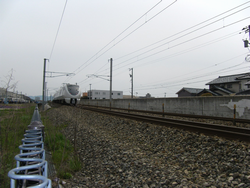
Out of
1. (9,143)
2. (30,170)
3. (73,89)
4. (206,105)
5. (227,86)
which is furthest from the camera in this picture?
(227,86)

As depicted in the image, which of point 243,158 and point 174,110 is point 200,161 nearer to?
point 243,158

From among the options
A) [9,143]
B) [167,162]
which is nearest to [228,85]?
[167,162]

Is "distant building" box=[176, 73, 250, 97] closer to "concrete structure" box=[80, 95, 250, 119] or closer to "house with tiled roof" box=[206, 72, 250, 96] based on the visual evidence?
"house with tiled roof" box=[206, 72, 250, 96]

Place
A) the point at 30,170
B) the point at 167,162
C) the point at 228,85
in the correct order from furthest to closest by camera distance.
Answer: the point at 228,85
the point at 167,162
the point at 30,170

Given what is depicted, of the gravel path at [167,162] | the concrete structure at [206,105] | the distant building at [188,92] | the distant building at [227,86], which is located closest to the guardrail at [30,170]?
the gravel path at [167,162]

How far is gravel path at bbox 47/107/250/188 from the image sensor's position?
4059mm

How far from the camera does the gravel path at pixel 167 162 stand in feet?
13.3

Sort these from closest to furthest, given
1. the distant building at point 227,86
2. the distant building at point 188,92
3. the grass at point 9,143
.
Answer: the grass at point 9,143
the distant building at point 227,86
the distant building at point 188,92

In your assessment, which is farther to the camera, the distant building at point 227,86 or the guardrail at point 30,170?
the distant building at point 227,86

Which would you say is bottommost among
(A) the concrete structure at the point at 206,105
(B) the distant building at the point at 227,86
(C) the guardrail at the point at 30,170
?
(C) the guardrail at the point at 30,170

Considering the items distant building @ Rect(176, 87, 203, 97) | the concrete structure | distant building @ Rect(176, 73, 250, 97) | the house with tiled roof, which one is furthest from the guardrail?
distant building @ Rect(176, 87, 203, 97)

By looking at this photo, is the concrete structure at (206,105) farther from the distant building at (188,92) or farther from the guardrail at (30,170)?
the distant building at (188,92)

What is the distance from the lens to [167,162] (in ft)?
17.2

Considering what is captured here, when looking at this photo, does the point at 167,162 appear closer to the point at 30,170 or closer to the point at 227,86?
the point at 30,170
